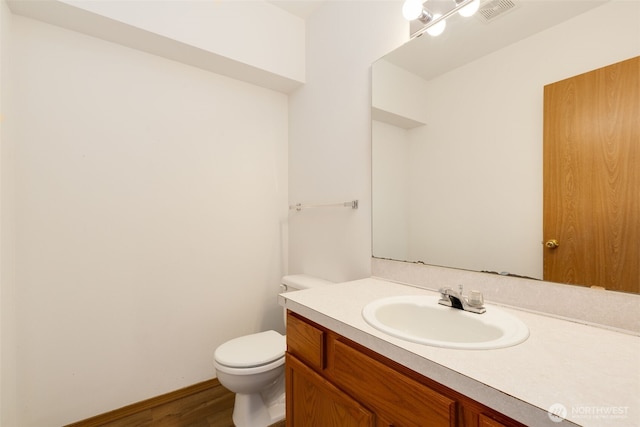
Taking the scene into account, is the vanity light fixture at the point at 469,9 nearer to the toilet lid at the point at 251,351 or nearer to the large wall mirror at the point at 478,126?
the large wall mirror at the point at 478,126

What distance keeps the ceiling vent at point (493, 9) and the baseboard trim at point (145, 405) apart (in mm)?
2474

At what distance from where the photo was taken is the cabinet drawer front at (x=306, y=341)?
39.3 inches

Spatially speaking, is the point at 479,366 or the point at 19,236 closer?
the point at 479,366

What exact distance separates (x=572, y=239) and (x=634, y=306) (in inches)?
8.8

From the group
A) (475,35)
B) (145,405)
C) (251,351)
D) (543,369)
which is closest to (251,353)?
(251,351)

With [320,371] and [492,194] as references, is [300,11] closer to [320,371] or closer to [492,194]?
[492,194]

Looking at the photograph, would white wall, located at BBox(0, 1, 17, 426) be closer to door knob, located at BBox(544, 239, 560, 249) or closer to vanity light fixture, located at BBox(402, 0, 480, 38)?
vanity light fixture, located at BBox(402, 0, 480, 38)

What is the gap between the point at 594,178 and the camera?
87 cm

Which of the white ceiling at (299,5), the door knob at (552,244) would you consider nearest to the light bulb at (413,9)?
the white ceiling at (299,5)

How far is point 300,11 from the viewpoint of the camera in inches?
79.7

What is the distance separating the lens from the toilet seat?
4.66ft

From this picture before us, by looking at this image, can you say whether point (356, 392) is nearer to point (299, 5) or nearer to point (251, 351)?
point (251, 351)

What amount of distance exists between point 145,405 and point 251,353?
791mm

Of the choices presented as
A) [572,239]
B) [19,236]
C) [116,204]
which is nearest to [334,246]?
[572,239]
